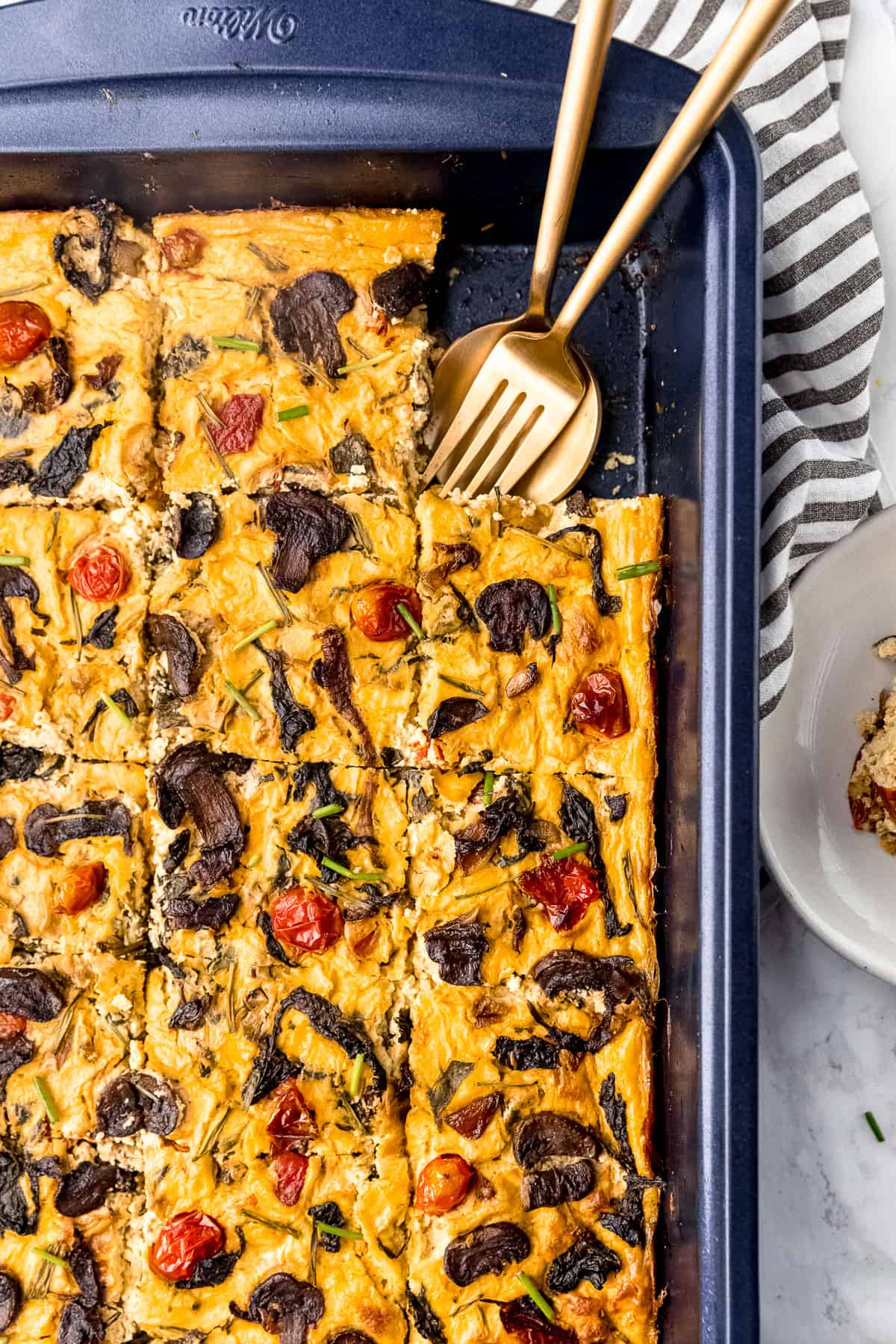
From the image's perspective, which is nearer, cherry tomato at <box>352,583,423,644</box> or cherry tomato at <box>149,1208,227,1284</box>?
cherry tomato at <box>149,1208,227,1284</box>

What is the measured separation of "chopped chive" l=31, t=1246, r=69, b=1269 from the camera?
10.3 ft

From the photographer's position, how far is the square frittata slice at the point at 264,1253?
3113 mm

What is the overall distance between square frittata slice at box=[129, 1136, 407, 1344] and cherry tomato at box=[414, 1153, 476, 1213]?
101 mm

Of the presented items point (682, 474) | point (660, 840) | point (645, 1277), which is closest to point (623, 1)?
point (682, 474)

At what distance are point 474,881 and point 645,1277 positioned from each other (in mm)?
1211

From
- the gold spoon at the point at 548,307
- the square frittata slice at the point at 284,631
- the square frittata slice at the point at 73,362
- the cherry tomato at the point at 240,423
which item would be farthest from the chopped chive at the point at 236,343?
the gold spoon at the point at 548,307

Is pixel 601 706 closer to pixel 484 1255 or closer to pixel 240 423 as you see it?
pixel 240 423

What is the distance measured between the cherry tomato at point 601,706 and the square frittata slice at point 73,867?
1342mm

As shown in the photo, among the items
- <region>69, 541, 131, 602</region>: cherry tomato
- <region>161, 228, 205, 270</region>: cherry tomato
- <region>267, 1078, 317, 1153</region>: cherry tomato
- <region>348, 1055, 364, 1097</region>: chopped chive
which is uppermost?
<region>161, 228, 205, 270</region>: cherry tomato

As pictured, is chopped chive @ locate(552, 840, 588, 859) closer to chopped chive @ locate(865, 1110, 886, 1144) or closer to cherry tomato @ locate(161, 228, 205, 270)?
chopped chive @ locate(865, 1110, 886, 1144)

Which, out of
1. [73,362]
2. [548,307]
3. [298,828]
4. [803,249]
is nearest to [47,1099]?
[298,828]

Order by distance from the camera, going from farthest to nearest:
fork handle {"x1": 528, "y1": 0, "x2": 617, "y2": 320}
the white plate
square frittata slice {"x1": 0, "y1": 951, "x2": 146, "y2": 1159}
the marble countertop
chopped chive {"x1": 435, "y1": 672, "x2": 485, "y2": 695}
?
the marble countertop, the white plate, chopped chive {"x1": 435, "y1": 672, "x2": 485, "y2": 695}, square frittata slice {"x1": 0, "y1": 951, "x2": 146, "y2": 1159}, fork handle {"x1": 528, "y1": 0, "x2": 617, "y2": 320}

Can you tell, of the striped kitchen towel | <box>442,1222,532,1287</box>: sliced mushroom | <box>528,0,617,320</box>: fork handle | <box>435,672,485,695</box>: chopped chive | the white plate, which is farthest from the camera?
the white plate

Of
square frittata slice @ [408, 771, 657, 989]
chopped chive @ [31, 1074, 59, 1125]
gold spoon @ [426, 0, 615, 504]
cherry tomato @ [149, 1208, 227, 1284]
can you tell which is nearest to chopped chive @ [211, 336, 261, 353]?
gold spoon @ [426, 0, 615, 504]
